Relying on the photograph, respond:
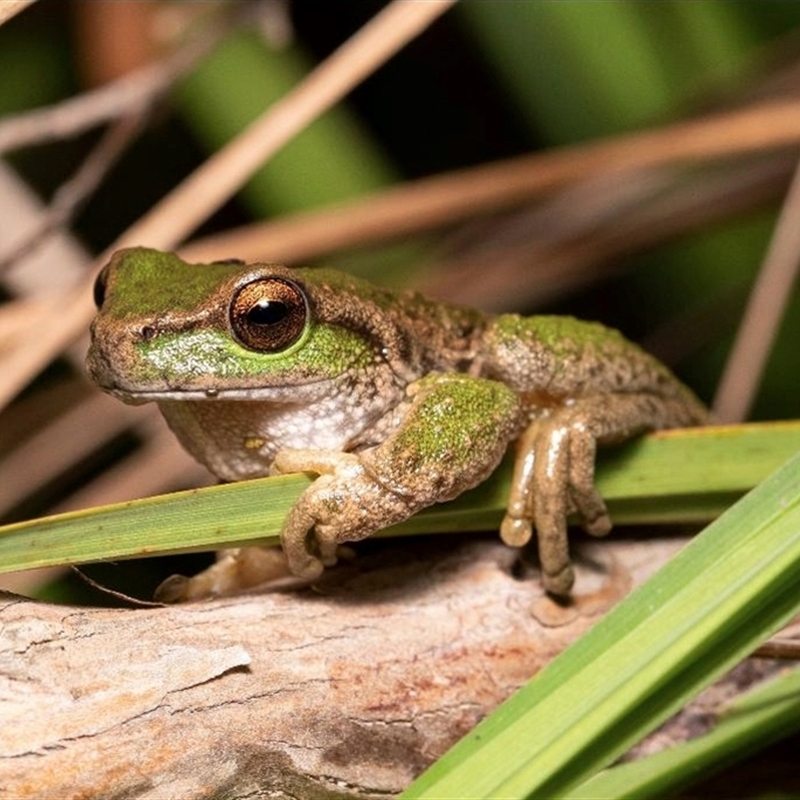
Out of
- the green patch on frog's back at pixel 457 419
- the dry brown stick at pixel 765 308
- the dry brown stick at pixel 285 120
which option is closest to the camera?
the green patch on frog's back at pixel 457 419

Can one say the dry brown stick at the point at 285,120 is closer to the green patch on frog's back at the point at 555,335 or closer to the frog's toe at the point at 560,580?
the green patch on frog's back at the point at 555,335

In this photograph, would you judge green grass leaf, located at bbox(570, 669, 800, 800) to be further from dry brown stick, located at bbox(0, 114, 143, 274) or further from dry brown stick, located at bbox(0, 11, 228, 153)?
dry brown stick, located at bbox(0, 11, 228, 153)

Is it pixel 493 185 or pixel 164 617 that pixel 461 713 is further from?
pixel 493 185

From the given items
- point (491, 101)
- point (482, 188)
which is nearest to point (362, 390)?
point (482, 188)

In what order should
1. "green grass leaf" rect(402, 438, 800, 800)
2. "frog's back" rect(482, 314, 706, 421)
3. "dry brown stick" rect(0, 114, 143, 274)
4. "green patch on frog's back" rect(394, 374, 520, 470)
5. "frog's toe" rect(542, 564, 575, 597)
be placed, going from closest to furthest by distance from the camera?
"green grass leaf" rect(402, 438, 800, 800), "green patch on frog's back" rect(394, 374, 520, 470), "frog's toe" rect(542, 564, 575, 597), "frog's back" rect(482, 314, 706, 421), "dry brown stick" rect(0, 114, 143, 274)

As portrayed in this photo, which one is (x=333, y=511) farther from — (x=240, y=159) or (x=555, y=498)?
(x=240, y=159)

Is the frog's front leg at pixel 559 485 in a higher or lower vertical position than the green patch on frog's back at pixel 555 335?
lower

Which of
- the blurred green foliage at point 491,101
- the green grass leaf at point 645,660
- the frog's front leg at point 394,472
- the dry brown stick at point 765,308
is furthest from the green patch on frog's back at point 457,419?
the blurred green foliage at point 491,101

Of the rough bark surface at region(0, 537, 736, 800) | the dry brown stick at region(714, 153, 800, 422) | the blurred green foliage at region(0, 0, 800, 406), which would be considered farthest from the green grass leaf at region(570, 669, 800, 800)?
the blurred green foliage at region(0, 0, 800, 406)
